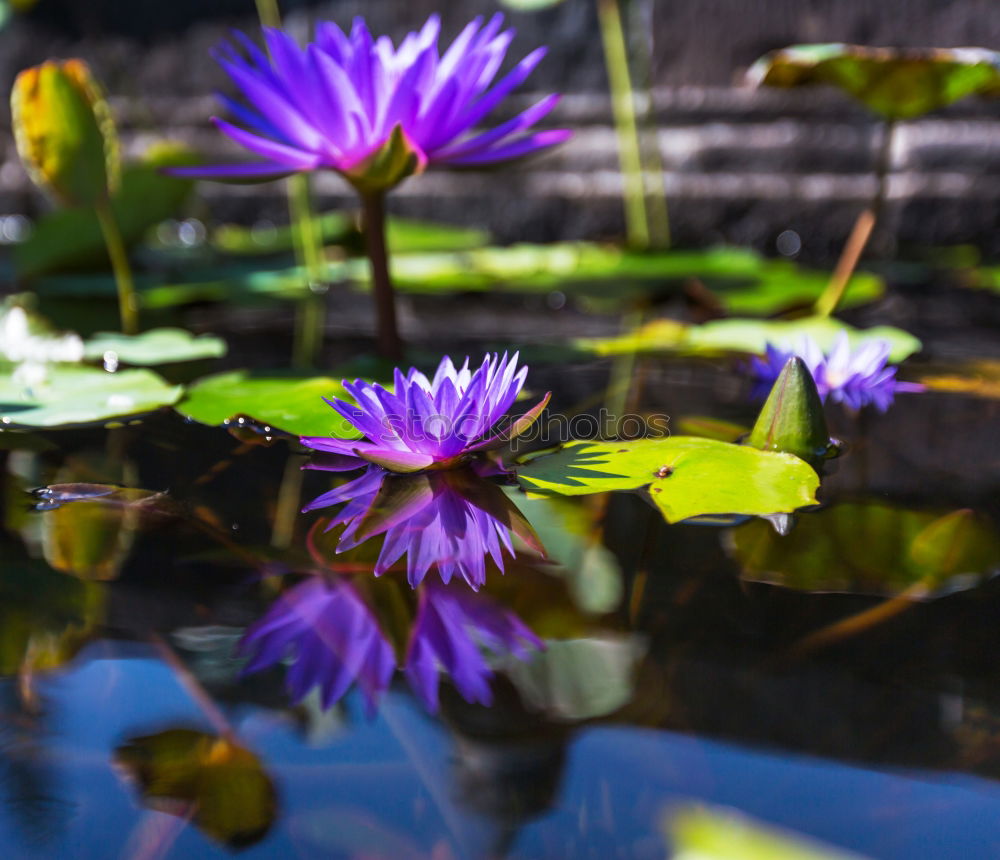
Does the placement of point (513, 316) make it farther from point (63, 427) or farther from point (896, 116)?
point (63, 427)

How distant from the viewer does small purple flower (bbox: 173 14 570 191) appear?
0.85 metres

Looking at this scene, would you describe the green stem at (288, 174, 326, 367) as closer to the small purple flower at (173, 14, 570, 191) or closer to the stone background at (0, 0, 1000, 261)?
the small purple flower at (173, 14, 570, 191)

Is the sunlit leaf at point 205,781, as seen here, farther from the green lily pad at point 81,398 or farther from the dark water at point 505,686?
the green lily pad at point 81,398

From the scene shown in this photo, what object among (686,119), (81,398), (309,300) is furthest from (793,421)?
(686,119)

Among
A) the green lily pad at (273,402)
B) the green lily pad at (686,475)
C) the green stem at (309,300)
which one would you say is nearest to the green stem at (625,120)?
the green stem at (309,300)

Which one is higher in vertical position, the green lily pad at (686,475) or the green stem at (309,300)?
the green stem at (309,300)

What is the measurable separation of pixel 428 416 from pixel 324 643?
0.73 ft

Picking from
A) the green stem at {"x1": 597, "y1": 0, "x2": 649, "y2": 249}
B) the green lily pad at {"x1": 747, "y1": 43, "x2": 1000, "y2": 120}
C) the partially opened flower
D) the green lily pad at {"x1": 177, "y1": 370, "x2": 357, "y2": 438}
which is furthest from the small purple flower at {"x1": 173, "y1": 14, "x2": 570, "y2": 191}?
the green stem at {"x1": 597, "y1": 0, "x2": 649, "y2": 249}

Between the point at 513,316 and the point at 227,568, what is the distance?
40.3 inches

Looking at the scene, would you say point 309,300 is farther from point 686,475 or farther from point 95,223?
point 686,475

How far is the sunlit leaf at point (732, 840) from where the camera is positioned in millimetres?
291

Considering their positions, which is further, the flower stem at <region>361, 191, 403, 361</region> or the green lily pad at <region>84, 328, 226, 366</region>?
the green lily pad at <region>84, 328, 226, 366</region>

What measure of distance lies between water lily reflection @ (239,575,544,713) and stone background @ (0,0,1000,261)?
1.99m

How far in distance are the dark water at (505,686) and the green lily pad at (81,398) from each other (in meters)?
0.21
